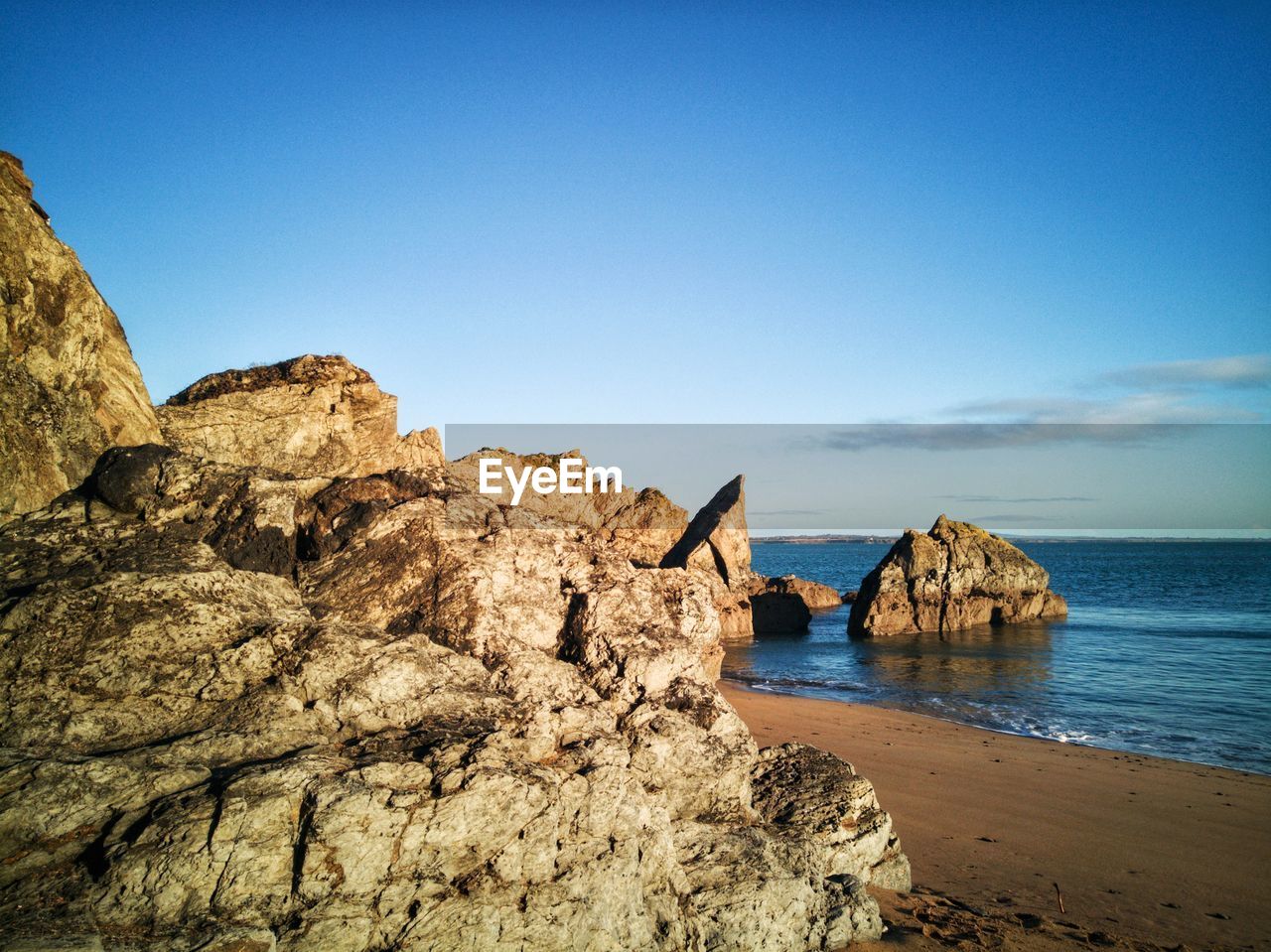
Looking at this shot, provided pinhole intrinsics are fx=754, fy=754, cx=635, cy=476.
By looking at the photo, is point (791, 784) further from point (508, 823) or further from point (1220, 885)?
point (1220, 885)

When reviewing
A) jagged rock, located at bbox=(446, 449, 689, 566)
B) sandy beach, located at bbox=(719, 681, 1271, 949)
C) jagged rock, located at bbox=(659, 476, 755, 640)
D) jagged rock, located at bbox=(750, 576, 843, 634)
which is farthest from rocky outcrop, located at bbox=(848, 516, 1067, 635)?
sandy beach, located at bbox=(719, 681, 1271, 949)

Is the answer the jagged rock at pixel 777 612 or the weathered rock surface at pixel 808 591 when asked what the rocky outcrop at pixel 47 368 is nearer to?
the jagged rock at pixel 777 612

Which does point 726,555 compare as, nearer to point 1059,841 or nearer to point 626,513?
point 626,513

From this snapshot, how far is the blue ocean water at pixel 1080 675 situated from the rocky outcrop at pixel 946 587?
116cm

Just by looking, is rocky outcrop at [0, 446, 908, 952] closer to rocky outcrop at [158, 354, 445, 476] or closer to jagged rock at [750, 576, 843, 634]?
rocky outcrop at [158, 354, 445, 476]

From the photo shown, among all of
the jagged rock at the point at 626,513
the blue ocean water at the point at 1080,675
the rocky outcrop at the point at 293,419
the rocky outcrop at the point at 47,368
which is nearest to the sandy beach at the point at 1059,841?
the blue ocean water at the point at 1080,675

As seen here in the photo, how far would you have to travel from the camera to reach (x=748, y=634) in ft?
133

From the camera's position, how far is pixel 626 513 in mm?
42938

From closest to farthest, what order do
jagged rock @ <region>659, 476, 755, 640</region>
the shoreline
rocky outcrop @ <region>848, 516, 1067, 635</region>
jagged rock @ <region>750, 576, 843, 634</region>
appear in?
the shoreline
rocky outcrop @ <region>848, 516, 1067, 635</region>
jagged rock @ <region>659, 476, 755, 640</region>
jagged rock @ <region>750, 576, 843, 634</region>

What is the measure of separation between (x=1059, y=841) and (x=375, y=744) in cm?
1016

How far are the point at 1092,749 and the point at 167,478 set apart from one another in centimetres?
1830

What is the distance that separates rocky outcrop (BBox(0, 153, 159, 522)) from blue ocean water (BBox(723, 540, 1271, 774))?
63.9 feet

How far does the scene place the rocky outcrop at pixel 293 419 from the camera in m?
8.45

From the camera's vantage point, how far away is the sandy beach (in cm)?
764
